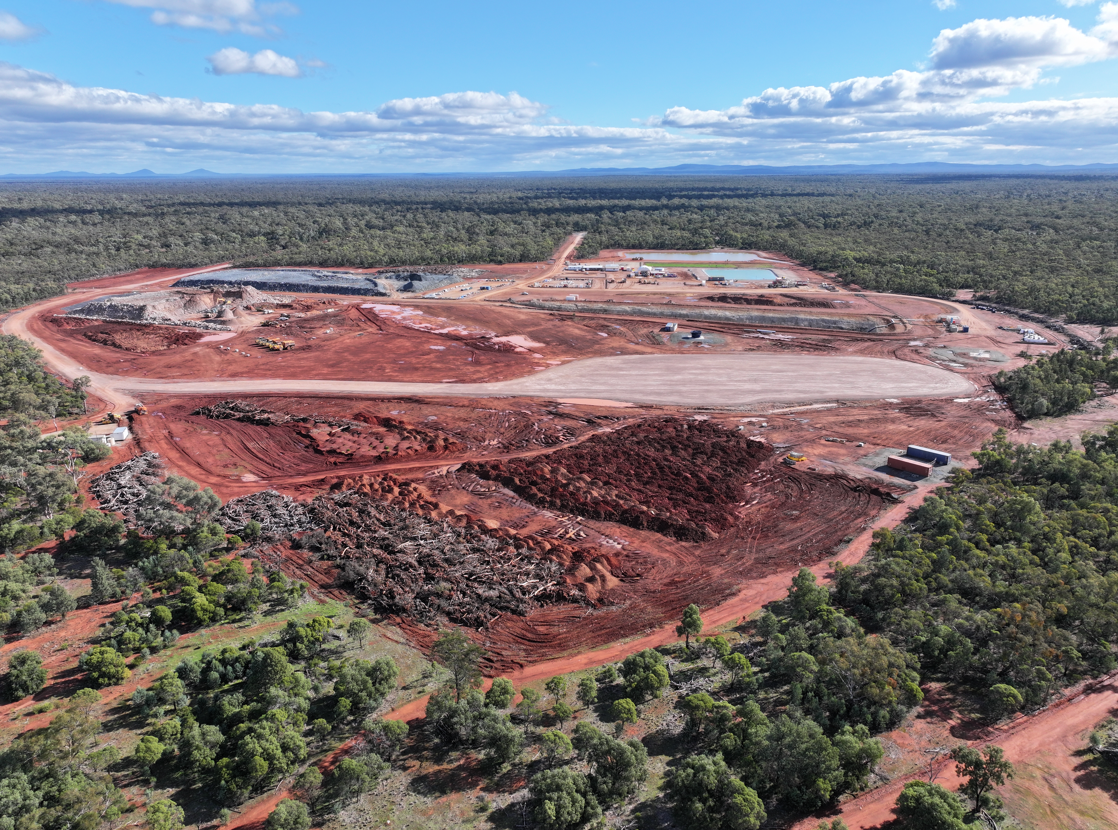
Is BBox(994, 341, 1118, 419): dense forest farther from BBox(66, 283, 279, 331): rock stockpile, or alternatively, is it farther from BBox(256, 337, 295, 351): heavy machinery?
BBox(66, 283, 279, 331): rock stockpile

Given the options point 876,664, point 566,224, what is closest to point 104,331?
point 876,664

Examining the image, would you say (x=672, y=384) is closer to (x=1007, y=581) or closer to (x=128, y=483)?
(x=1007, y=581)

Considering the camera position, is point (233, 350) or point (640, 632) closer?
point (640, 632)

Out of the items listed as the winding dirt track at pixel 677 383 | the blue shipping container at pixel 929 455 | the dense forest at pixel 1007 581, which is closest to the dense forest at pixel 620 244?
the winding dirt track at pixel 677 383

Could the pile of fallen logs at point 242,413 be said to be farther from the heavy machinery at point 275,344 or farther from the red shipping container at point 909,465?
the red shipping container at point 909,465

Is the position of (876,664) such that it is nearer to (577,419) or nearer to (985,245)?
(577,419)

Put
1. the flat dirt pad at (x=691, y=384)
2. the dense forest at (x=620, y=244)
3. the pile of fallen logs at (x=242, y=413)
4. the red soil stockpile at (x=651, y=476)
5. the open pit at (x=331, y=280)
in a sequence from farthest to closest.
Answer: the open pit at (x=331, y=280) < the dense forest at (x=620, y=244) < the flat dirt pad at (x=691, y=384) < the pile of fallen logs at (x=242, y=413) < the red soil stockpile at (x=651, y=476)
